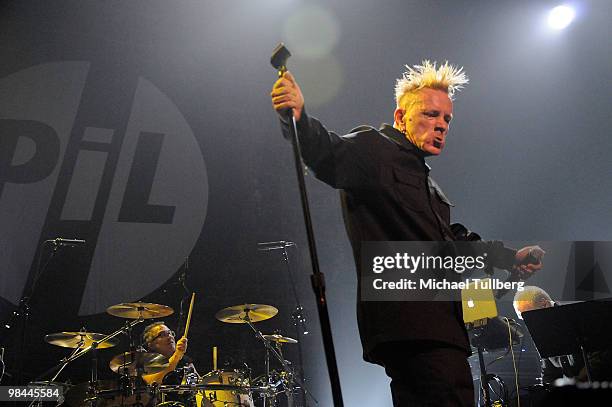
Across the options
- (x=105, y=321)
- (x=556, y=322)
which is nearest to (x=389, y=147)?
(x=556, y=322)

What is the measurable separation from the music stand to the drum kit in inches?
107

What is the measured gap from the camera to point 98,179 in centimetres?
589

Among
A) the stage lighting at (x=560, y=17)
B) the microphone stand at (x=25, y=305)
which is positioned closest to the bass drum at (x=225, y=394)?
the microphone stand at (x=25, y=305)

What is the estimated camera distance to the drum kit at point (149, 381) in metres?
4.75

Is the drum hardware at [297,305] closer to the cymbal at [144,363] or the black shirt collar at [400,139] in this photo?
the cymbal at [144,363]

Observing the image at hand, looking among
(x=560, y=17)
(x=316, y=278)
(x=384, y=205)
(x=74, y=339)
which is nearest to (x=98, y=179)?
(x=74, y=339)

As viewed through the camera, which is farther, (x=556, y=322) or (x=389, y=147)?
(x=556, y=322)

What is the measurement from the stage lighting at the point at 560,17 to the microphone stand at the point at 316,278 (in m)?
5.22

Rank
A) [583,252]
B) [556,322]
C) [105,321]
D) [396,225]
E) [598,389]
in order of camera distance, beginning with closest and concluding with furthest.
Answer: [598,389], [396,225], [556,322], [583,252], [105,321]

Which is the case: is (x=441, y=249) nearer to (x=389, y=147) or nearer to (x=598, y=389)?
(x=389, y=147)

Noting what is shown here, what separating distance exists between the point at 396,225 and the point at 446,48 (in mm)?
4888

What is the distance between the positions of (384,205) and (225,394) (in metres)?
4.49

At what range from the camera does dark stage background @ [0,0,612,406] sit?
558cm

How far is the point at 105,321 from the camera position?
6246 mm
